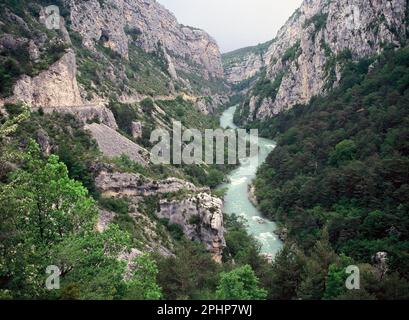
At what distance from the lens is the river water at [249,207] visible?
68869 mm

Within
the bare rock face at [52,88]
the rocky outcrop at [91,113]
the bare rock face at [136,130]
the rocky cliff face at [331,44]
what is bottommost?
the bare rock face at [136,130]

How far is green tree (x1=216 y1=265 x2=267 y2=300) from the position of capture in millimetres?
29062

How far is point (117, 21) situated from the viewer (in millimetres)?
128625

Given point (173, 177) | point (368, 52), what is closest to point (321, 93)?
point (368, 52)

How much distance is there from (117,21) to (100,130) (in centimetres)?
6905

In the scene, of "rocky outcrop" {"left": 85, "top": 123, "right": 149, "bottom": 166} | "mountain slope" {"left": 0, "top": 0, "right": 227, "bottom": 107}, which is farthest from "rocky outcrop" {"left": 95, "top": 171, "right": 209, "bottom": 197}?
"mountain slope" {"left": 0, "top": 0, "right": 227, "bottom": 107}

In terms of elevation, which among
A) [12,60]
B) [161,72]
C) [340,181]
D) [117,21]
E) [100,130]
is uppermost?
[117,21]

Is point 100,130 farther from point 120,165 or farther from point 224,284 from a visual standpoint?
point 224,284

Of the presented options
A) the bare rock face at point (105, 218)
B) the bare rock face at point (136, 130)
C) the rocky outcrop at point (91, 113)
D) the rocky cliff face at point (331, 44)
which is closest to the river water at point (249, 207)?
the bare rock face at point (136, 130)

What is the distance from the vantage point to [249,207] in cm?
8575

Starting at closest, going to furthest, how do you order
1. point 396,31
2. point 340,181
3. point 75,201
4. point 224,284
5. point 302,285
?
1. point 75,201
2. point 224,284
3. point 302,285
4. point 340,181
5. point 396,31

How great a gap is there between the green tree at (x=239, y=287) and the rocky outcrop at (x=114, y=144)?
125 ft

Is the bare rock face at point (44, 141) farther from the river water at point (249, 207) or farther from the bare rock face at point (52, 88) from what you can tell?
the river water at point (249, 207)

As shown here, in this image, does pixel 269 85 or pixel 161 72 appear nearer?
pixel 161 72
